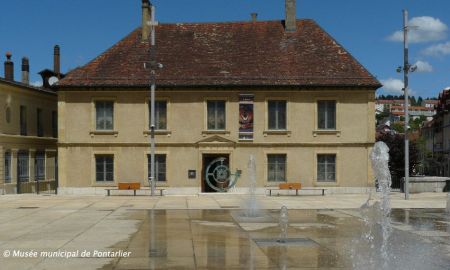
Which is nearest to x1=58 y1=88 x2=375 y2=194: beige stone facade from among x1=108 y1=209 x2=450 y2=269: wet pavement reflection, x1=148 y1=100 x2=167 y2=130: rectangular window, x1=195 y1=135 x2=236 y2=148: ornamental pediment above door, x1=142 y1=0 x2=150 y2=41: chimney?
x1=195 y1=135 x2=236 y2=148: ornamental pediment above door

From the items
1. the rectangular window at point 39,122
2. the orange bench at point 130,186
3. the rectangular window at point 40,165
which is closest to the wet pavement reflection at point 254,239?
the orange bench at point 130,186

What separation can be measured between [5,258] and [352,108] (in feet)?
85.5

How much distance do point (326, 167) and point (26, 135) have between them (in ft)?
63.9

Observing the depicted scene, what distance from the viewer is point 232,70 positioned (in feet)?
114

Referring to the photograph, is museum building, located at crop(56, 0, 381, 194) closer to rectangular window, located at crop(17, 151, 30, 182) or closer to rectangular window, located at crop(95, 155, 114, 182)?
rectangular window, located at crop(95, 155, 114, 182)

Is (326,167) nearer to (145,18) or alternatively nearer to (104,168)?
(104,168)

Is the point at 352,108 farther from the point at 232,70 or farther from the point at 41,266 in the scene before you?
the point at 41,266

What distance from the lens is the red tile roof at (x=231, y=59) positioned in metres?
33.9

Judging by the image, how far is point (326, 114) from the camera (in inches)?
1353

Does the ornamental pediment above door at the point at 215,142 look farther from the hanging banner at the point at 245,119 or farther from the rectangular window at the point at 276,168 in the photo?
the rectangular window at the point at 276,168

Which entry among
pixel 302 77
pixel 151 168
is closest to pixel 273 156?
pixel 302 77

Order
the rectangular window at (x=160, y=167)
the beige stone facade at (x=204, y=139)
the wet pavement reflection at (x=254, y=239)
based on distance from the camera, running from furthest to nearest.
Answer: the rectangular window at (x=160, y=167), the beige stone facade at (x=204, y=139), the wet pavement reflection at (x=254, y=239)

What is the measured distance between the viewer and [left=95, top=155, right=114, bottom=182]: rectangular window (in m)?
34.2

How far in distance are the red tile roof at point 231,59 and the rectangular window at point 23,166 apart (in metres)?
6.37
